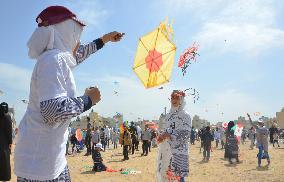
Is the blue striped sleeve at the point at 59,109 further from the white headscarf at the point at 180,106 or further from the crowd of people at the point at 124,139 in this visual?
the crowd of people at the point at 124,139

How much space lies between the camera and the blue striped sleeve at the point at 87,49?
336 centimetres

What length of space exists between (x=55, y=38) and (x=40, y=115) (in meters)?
0.48

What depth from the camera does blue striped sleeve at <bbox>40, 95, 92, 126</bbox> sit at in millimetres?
2219

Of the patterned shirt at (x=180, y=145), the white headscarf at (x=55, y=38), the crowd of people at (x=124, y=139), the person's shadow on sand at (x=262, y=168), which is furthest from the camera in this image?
the crowd of people at (x=124, y=139)

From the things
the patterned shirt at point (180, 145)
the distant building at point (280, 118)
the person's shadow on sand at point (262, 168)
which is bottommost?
the person's shadow on sand at point (262, 168)

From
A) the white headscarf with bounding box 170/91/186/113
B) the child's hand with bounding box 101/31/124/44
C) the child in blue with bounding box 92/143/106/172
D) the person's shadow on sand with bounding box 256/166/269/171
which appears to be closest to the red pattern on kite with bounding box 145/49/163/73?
the white headscarf with bounding box 170/91/186/113

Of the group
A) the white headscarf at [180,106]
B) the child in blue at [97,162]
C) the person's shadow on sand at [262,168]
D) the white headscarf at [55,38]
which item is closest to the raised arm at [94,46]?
the white headscarf at [55,38]

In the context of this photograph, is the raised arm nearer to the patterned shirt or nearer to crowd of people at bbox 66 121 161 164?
the patterned shirt

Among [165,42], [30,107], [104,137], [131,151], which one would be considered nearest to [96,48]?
[30,107]

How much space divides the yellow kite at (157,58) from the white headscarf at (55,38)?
5872 millimetres

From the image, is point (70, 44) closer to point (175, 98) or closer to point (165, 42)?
point (175, 98)

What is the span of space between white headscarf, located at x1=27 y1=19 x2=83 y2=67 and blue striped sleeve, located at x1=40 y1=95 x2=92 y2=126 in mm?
292

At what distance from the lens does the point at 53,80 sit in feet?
7.45

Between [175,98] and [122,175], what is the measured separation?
679 centimetres
